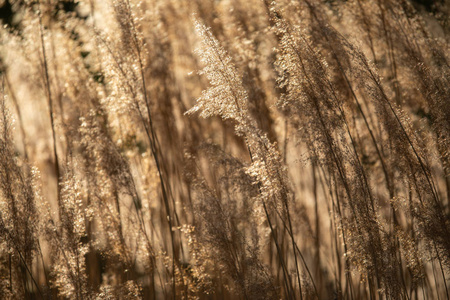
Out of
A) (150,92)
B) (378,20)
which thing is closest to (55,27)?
A: (150,92)

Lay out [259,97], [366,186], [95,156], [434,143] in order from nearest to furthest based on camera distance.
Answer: [366,186] → [434,143] → [95,156] → [259,97]

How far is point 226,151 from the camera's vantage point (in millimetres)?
2604

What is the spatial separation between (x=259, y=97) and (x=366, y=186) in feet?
3.64

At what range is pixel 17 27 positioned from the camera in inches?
112

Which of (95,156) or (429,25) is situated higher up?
(429,25)

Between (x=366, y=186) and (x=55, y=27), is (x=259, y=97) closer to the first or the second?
(x=366, y=186)

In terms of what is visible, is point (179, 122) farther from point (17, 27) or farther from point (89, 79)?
point (17, 27)

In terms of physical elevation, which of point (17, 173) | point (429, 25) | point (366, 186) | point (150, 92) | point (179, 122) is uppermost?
point (429, 25)

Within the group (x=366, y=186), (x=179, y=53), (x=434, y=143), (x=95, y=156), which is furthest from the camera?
(x=179, y=53)

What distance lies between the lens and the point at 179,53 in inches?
110

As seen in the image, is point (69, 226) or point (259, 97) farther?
point (259, 97)

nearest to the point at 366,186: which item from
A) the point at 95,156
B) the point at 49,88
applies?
the point at 95,156

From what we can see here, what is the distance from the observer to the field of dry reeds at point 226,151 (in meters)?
1.84

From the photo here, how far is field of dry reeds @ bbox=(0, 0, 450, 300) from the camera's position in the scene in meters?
1.84
